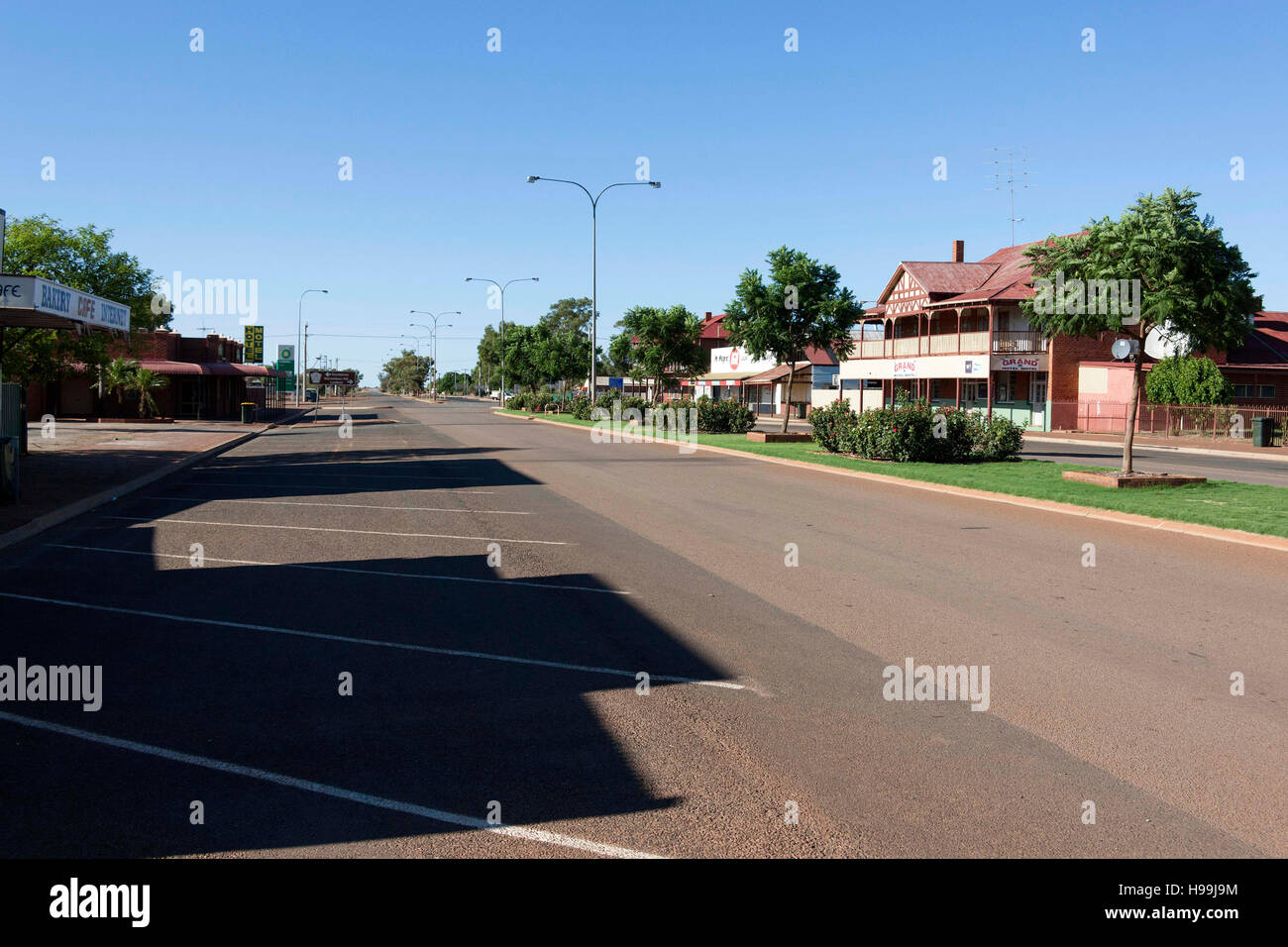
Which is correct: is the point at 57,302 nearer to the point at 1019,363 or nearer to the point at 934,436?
the point at 934,436

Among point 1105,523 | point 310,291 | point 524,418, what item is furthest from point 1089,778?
point 310,291

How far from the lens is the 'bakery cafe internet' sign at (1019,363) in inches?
1886

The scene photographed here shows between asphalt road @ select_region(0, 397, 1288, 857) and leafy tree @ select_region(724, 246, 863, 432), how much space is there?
20.6 metres

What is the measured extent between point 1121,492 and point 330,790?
1575 cm

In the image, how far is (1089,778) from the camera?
4.84 m

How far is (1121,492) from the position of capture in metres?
17.2

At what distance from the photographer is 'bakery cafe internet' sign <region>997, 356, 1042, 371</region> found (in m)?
47.9

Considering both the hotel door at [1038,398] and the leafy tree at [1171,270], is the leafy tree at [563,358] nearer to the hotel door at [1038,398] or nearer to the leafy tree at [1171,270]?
the hotel door at [1038,398]

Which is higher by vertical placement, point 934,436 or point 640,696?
point 934,436

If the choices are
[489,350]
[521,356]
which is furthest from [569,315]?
[521,356]

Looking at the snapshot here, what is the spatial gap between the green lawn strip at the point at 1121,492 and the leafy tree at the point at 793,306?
7771 mm
